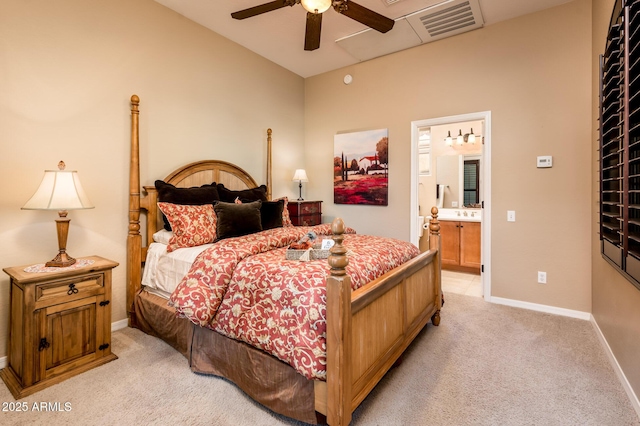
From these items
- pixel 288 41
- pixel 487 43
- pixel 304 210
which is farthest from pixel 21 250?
pixel 487 43

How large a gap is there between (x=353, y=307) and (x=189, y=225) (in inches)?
68.9

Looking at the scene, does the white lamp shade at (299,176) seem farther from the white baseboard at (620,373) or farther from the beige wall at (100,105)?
the white baseboard at (620,373)

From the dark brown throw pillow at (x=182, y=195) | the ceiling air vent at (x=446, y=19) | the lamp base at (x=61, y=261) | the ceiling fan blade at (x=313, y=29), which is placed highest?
the ceiling air vent at (x=446, y=19)

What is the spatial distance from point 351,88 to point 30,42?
3.45 metres

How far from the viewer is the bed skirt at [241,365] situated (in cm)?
162

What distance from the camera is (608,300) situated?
2377mm

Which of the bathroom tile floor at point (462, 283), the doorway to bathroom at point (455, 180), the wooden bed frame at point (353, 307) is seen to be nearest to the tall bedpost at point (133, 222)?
the wooden bed frame at point (353, 307)

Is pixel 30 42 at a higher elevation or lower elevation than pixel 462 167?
higher

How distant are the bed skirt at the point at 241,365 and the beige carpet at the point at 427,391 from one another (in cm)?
8

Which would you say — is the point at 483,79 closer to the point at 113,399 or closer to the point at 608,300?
the point at 608,300

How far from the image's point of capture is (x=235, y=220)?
2.79 meters

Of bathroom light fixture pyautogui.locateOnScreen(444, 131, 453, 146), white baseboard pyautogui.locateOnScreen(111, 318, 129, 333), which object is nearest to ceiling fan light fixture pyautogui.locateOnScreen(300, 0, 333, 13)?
white baseboard pyautogui.locateOnScreen(111, 318, 129, 333)

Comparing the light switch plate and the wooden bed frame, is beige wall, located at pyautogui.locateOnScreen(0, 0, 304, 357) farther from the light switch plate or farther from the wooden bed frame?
the light switch plate

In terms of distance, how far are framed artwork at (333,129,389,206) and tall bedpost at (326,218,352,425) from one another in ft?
9.64
